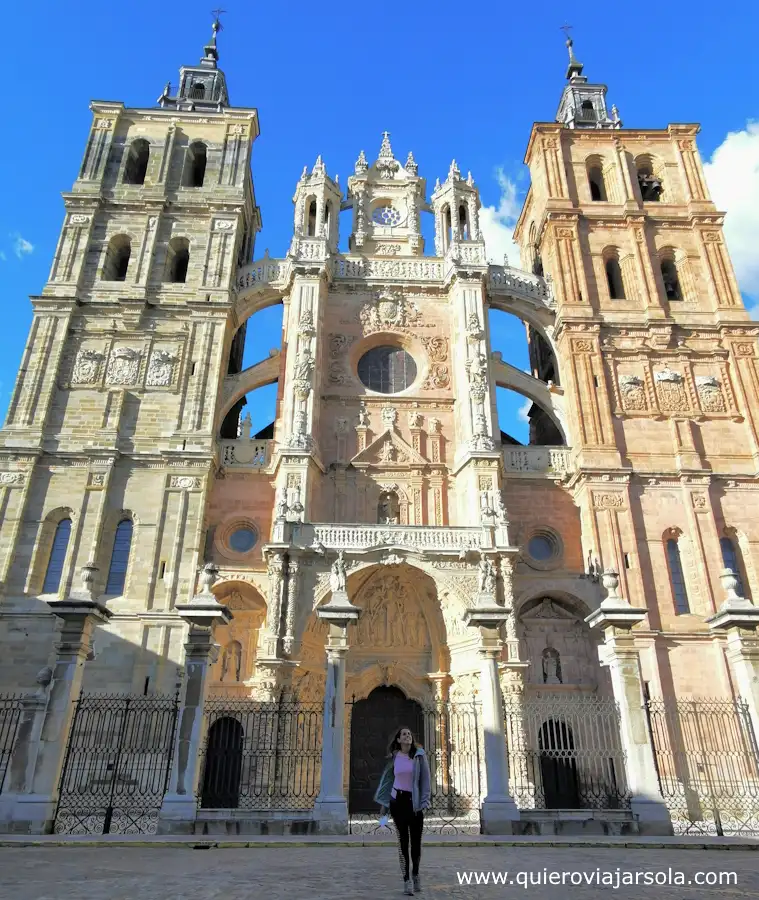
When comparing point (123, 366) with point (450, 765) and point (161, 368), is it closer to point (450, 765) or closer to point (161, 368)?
point (161, 368)

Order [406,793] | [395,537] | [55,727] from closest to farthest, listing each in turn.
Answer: [406,793] < [55,727] < [395,537]

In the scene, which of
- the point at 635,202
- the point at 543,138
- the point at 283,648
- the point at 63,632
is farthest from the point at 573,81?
the point at 63,632

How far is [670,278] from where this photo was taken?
88.9 ft

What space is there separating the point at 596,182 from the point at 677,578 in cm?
1707

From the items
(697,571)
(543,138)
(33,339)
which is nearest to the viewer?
(697,571)

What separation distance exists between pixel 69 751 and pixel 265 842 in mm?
4087

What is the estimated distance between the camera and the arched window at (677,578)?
20106 millimetres

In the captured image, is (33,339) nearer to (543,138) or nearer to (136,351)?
(136,351)

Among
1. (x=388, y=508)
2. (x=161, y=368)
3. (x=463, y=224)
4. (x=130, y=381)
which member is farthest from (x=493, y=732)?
(x=463, y=224)

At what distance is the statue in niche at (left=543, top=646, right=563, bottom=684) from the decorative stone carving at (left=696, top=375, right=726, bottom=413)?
9.54 meters

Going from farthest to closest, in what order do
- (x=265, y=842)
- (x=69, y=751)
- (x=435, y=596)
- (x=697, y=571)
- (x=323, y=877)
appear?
(x=697, y=571), (x=435, y=596), (x=69, y=751), (x=265, y=842), (x=323, y=877)

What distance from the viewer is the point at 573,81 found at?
35594 millimetres

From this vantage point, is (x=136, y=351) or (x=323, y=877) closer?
(x=323, y=877)

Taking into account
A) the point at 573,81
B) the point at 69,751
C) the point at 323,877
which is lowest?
the point at 323,877
